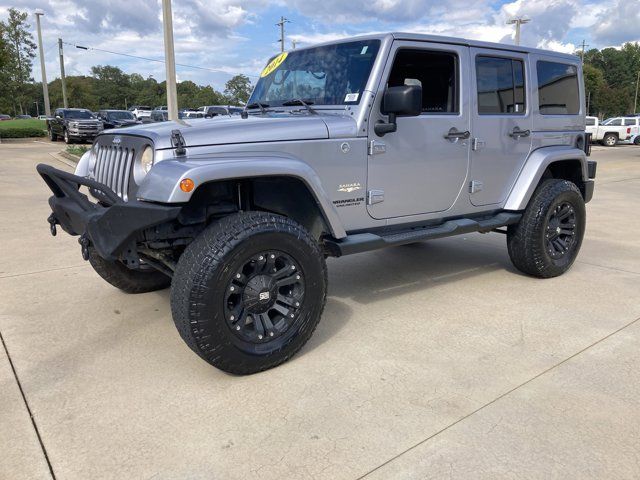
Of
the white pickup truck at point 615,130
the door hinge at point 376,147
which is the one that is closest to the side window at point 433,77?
the door hinge at point 376,147

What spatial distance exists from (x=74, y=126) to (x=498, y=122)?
22.5 metres

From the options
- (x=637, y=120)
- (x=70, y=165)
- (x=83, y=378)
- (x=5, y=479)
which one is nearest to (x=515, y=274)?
(x=83, y=378)

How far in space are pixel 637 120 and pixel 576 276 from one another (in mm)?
30474

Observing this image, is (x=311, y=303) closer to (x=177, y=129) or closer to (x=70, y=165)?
(x=177, y=129)

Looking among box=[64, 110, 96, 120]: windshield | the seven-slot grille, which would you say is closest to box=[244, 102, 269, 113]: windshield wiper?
the seven-slot grille

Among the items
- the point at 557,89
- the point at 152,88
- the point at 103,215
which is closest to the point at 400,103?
the point at 103,215

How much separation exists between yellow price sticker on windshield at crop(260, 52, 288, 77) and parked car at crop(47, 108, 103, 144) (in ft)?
64.9

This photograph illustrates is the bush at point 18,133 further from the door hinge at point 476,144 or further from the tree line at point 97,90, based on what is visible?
the door hinge at point 476,144

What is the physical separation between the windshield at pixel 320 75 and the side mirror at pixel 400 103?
0.23 m

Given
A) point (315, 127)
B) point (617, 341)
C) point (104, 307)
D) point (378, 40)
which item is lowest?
point (617, 341)

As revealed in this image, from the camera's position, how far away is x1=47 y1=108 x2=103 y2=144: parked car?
2297 cm

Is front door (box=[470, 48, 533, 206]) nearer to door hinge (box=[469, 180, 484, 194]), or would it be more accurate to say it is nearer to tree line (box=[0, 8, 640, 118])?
door hinge (box=[469, 180, 484, 194])

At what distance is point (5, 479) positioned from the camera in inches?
86.8

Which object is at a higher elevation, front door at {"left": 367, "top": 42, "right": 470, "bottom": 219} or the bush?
the bush
